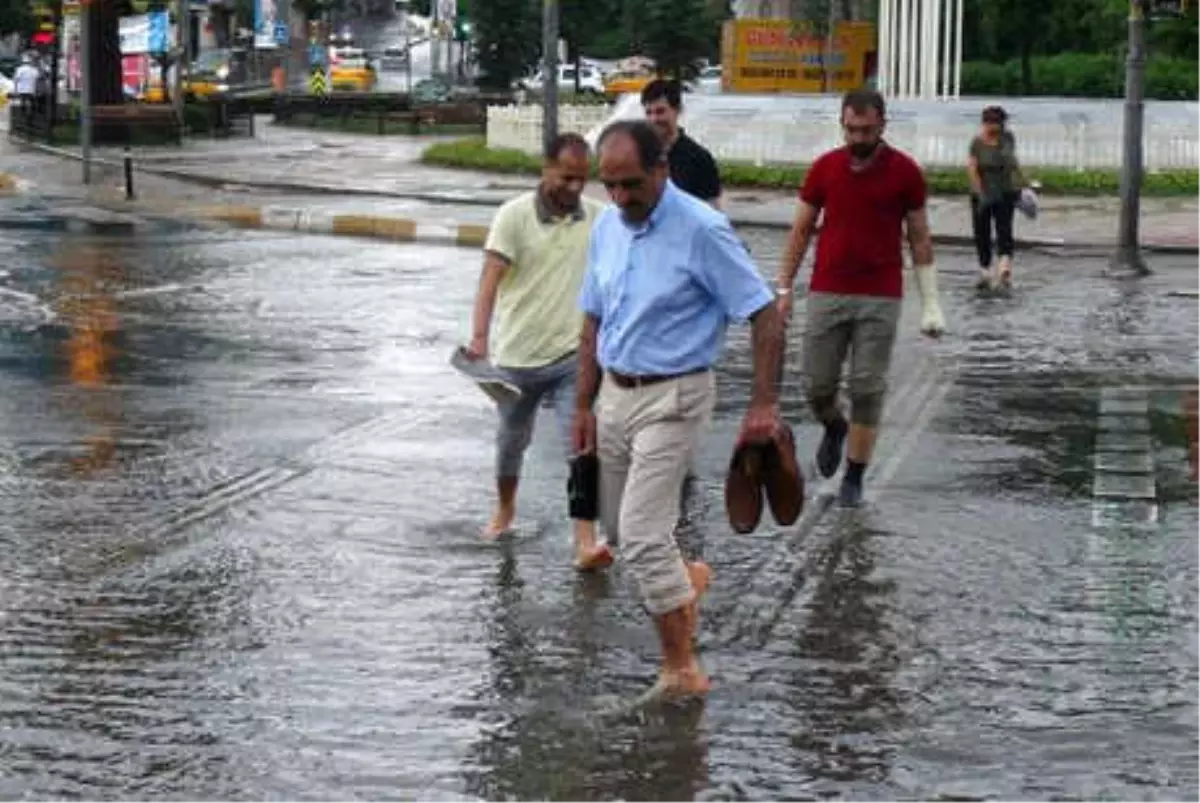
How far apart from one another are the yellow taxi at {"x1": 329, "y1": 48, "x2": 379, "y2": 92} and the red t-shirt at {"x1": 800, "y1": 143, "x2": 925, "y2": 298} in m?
74.8

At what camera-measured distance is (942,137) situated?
122 feet

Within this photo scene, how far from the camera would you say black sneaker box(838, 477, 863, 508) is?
34.1 ft

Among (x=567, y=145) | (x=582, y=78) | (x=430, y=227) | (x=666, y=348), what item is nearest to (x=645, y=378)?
(x=666, y=348)

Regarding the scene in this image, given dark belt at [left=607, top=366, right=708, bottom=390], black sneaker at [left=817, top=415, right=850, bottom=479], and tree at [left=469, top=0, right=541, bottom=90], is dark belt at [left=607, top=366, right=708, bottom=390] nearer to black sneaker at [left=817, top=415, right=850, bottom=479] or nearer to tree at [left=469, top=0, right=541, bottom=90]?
black sneaker at [left=817, top=415, right=850, bottom=479]

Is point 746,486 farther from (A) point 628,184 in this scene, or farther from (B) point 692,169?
(B) point 692,169

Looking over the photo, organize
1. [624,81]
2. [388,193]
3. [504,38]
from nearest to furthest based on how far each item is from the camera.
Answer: [388,193] < [624,81] < [504,38]

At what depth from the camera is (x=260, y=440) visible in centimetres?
1211

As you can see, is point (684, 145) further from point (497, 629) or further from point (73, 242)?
point (73, 242)

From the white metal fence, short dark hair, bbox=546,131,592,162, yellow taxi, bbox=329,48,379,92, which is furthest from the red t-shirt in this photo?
yellow taxi, bbox=329,48,379,92

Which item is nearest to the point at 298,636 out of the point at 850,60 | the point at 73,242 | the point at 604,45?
the point at 73,242

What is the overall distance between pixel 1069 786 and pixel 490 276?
3754 millimetres

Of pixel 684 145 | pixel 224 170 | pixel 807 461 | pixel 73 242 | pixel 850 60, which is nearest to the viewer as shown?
pixel 684 145

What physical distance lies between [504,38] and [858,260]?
2449 inches

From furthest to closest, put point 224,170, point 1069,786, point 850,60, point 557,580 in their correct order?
point 850,60, point 224,170, point 557,580, point 1069,786
